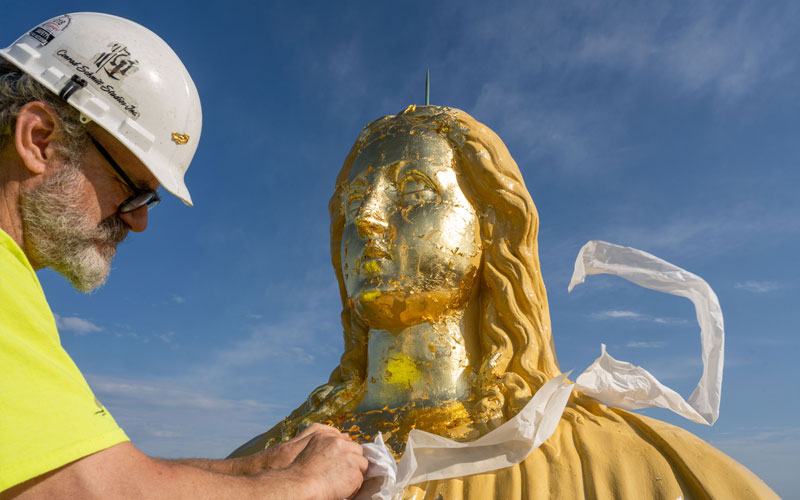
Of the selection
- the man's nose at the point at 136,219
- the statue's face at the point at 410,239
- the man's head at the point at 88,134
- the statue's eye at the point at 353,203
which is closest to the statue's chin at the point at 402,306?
the statue's face at the point at 410,239

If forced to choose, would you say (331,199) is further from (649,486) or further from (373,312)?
(649,486)

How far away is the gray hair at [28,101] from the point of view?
64.6 inches

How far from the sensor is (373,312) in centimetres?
360

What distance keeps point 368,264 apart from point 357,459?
184 cm

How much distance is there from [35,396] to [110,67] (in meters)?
1.32

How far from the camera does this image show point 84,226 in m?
1.73

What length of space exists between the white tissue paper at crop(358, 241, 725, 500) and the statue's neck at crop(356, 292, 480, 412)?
0.71m

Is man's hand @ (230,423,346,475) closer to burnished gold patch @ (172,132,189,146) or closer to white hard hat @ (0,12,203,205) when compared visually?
white hard hat @ (0,12,203,205)

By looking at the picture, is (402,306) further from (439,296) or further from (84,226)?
(84,226)

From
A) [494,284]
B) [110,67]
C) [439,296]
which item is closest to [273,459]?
[110,67]

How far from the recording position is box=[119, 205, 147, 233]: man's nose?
188 centimetres

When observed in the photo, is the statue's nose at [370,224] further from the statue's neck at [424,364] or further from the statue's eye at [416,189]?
the statue's neck at [424,364]

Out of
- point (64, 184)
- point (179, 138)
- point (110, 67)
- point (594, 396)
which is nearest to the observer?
point (64, 184)

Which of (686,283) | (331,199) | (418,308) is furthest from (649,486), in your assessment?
(331,199)
